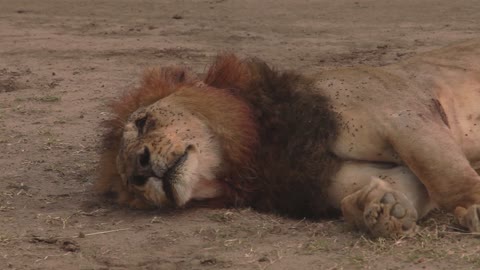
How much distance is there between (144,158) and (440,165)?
1276 millimetres

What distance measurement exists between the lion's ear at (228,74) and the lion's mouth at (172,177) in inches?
24.9

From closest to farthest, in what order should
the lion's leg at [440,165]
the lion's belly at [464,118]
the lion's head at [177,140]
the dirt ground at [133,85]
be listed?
the dirt ground at [133,85] → the lion's leg at [440,165] → the lion's head at [177,140] → the lion's belly at [464,118]

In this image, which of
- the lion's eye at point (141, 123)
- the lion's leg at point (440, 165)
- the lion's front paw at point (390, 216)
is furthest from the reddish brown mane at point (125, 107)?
the lion's front paw at point (390, 216)

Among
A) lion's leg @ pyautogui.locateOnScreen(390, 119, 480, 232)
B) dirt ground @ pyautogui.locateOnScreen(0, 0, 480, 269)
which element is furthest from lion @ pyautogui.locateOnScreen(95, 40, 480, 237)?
dirt ground @ pyautogui.locateOnScreen(0, 0, 480, 269)

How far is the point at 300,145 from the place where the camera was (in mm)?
4168

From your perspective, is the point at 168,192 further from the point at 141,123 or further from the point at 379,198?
the point at 379,198

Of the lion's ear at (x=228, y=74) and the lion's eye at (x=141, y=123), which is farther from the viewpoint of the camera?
the lion's ear at (x=228, y=74)

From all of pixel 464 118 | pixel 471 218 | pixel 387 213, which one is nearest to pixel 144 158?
pixel 387 213

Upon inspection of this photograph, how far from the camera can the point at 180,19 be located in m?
12.1

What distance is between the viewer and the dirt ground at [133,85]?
3564mm

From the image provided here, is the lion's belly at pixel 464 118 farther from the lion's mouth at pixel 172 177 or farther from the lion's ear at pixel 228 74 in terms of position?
the lion's mouth at pixel 172 177

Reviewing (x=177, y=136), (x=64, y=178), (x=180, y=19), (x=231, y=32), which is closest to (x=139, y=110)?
(x=177, y=136)

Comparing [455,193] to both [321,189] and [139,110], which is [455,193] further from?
[139,110]

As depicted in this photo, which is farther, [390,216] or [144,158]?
[144,158]
